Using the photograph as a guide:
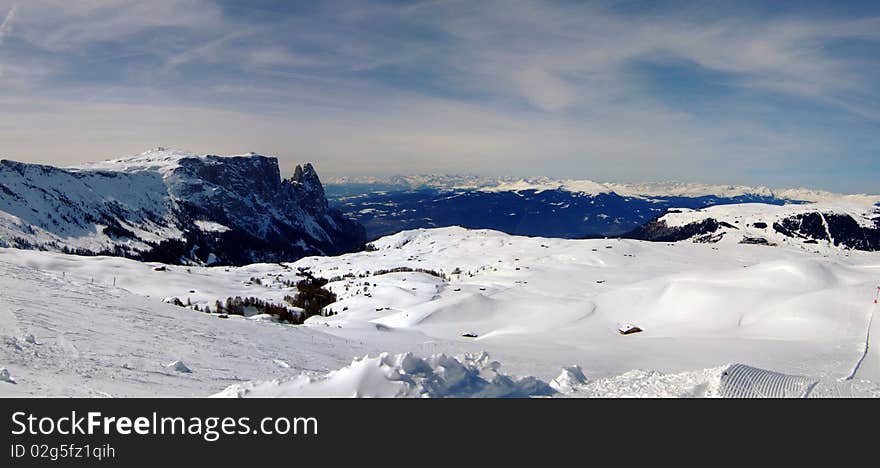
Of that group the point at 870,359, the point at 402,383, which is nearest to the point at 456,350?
the point at 402,383

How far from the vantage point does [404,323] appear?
282ft

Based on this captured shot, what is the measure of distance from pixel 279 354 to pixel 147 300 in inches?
509

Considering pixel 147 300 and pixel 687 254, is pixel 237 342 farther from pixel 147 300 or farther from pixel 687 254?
pixel 687 254

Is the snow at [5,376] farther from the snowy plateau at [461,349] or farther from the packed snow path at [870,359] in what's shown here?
the packed snow path at [870,359]

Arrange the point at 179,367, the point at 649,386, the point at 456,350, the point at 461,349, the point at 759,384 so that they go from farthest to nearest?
the point at 461,349 < the point at 456,350 < the point at 759,384 < the point at 649,386 < the point at 179,367

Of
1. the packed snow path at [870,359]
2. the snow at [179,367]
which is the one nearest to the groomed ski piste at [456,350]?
the snow at [179,367]

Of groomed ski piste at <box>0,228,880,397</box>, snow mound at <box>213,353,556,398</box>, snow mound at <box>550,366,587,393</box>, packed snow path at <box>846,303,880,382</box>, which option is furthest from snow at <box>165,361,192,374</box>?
packed snow path at <box>846,303,880,382</box>

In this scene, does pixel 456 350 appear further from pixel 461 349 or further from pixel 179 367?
pixel 179 367

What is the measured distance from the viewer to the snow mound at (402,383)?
14.4 metres

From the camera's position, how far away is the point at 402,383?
50.8ft

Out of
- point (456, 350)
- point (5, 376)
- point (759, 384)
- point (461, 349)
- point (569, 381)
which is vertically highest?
point (5, 376)

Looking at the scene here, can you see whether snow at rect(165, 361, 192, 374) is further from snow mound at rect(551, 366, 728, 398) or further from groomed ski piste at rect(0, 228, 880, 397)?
snow mound at rect(551, 366, 728, 398)

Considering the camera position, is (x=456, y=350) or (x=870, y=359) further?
(x=456, y=350)
